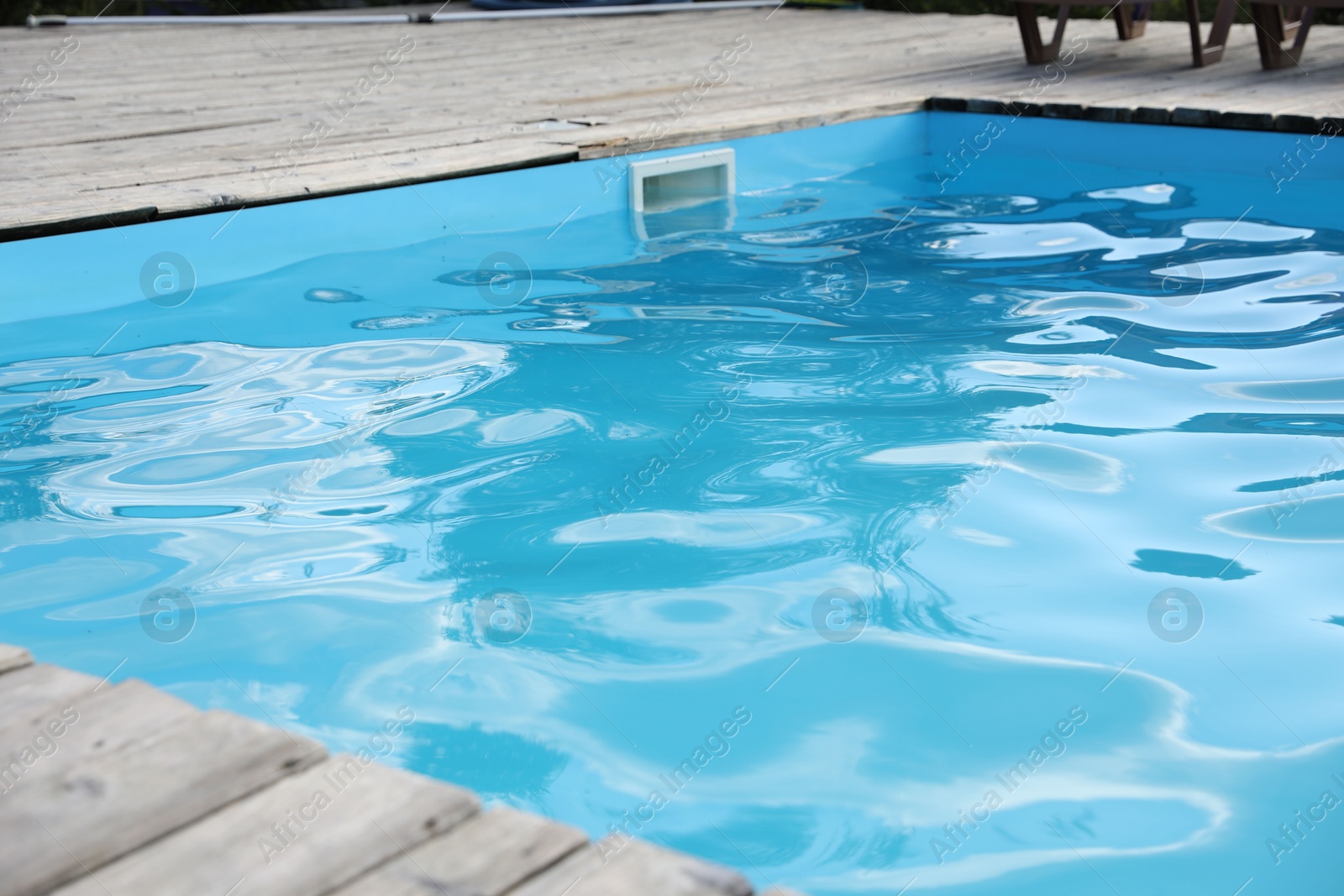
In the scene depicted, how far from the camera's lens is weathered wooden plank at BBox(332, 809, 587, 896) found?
1047 mm

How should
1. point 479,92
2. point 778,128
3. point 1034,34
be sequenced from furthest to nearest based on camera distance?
point 1034,34 → point 479,92 → point 778,128

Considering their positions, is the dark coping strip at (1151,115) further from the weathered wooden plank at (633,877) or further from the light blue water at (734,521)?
the weathered wooden plank at (633,877)

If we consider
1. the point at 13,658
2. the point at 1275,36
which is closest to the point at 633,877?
the point at 13,658

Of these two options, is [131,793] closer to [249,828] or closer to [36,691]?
[249,828]

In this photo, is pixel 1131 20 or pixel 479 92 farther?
pixel 1131 20

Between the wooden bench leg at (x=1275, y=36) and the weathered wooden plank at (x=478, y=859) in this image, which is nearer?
the weathered wooden plank at (x=478, y=859)

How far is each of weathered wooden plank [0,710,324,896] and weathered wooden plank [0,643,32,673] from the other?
0.28 m

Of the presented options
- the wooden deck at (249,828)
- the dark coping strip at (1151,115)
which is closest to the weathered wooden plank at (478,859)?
the wooden deck at (249,828)

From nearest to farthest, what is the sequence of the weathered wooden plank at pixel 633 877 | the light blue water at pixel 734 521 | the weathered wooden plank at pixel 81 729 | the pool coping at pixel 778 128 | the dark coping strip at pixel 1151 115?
the weathered wooden plank at pixel 633 877 < the weathered wooden plank at pixel 81 729 < the light blue water at pixel 734 521 < the pool coping at pixel 778 128 < the dark coping strip at pixel 1151 115

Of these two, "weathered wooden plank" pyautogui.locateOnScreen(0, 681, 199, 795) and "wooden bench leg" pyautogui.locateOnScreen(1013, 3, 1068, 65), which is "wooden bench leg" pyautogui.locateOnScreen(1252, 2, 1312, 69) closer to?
"wooden bench leg" pyautogui.locateOnScreen(1013, 3, 1068, 65)

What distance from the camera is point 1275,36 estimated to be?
242 inches

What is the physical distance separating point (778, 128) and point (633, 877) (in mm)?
4385

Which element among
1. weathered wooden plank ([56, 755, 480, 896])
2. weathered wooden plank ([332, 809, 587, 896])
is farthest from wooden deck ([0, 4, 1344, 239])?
weathered wooden plank ([332, 809, 587, 896])

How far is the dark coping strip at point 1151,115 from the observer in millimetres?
4742
